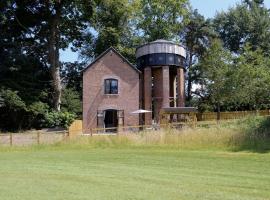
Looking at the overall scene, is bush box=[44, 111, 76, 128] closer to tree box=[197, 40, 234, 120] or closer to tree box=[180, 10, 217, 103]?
tree box=[197, 40, 234, 120]

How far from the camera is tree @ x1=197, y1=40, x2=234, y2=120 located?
5884 cm

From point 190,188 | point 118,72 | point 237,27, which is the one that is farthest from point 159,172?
point 237,27

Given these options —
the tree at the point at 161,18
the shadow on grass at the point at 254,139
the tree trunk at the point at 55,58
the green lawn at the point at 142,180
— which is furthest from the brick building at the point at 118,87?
the green lawn at the point at 142,180

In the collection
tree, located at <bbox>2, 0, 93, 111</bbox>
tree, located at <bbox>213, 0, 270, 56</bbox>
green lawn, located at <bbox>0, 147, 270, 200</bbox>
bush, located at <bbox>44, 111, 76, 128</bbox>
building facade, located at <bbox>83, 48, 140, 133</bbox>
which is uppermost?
tree, located at <bbox>213, 0, 270, 56</bbox>

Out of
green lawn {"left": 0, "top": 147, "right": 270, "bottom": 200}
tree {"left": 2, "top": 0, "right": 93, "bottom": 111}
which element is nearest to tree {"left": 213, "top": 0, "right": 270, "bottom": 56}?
tree {"left": 2, "top": 0, "right": 93, "bottom": 111}

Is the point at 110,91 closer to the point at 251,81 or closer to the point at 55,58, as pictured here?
the point at 55,58

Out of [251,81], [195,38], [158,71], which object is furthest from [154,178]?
[195,38]

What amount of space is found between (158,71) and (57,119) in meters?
12.2

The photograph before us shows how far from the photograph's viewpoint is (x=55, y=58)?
51344 mm

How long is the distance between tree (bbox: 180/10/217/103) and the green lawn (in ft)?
167

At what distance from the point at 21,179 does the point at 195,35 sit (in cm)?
5868

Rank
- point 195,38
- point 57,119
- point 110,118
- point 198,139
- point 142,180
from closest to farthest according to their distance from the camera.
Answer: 1. point 142,180
2. point 198,139
3. point 57,119
4. point 110,118
5. point 195,38

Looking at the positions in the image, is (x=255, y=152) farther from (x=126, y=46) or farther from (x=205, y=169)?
(x=126, y=46)

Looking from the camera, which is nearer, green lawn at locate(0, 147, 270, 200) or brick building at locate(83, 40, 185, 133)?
green lawn at locate(0, 147, 270, 200)
